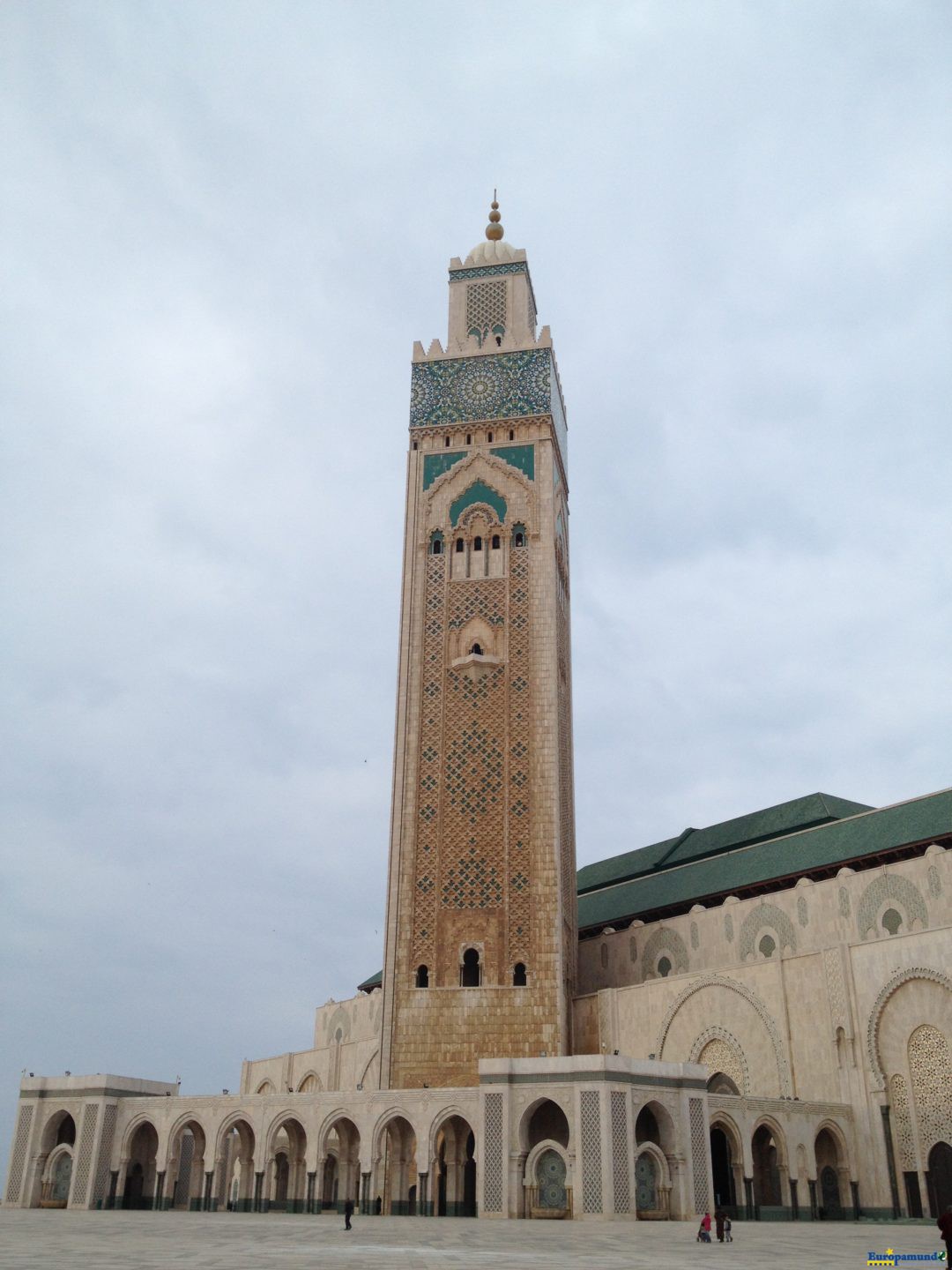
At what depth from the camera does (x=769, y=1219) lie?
738 inches

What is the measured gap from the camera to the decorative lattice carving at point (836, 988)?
19.1m

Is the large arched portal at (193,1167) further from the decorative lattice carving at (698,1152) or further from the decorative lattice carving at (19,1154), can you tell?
the decorative lattice carving at (698,1152)

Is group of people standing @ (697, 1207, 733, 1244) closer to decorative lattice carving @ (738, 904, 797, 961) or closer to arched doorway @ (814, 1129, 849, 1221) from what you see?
arched doorway @ (814, 1129, 849, 1221)

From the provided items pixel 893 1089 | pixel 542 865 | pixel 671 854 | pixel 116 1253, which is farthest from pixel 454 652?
pixel 116 1253

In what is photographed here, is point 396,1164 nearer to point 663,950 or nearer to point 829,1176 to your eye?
point 829,1176

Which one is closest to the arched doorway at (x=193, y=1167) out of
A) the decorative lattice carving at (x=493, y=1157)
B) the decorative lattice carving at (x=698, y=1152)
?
the decorative lattice carving at (x=493, y=1157)

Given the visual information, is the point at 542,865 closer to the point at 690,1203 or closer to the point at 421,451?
the point at 690,1203

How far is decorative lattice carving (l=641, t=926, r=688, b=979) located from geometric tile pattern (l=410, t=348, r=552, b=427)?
12.5m

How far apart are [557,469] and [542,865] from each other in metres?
10.0

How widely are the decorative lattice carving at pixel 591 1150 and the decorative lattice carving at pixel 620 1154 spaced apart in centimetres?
21

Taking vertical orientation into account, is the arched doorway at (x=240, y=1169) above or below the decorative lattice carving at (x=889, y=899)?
below

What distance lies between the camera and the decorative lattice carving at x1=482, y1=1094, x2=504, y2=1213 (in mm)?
17016

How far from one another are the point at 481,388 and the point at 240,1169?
18108mm

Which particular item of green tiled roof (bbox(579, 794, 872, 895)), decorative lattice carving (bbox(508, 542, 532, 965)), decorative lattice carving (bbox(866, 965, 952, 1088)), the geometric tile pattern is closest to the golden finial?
the geometric tile pattern
